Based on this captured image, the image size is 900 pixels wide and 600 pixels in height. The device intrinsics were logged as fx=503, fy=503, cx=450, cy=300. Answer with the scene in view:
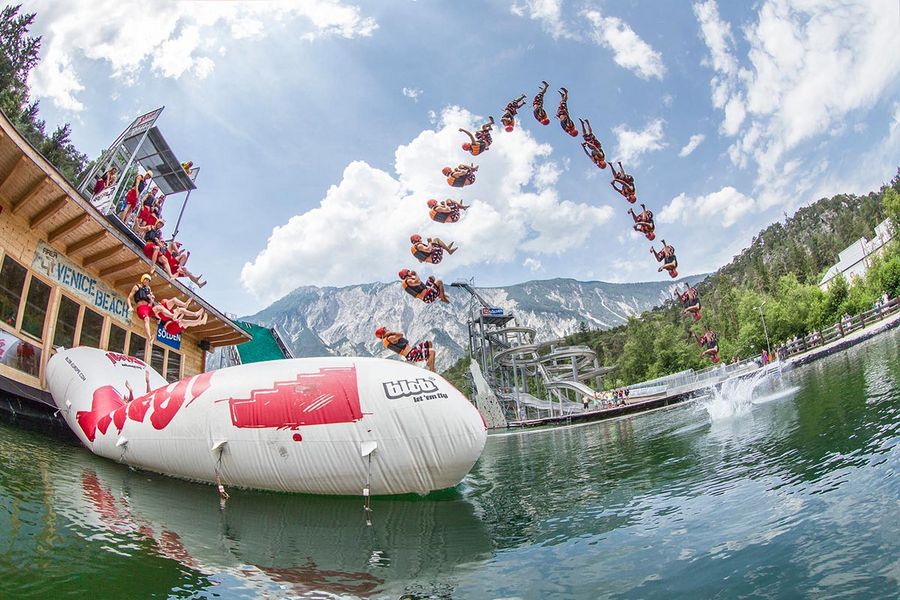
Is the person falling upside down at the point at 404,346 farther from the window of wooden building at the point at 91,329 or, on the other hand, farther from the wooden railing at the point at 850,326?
the wooden railing at the point at 850,326

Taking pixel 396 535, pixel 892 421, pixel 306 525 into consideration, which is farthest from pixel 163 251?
pixel 892 421

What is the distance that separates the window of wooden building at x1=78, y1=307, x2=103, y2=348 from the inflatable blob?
7060mm

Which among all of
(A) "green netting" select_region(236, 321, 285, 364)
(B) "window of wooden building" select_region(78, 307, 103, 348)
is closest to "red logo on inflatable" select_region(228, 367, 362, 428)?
(B) "window of wooden building" select_region(78, 307, 103, 348)

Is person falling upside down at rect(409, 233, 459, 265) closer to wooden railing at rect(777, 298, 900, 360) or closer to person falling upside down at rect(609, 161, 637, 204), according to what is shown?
person falling upside down at rect(609, 161, 637, 204)

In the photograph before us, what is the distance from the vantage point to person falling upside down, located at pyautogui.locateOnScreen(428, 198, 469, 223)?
30531 millimetres

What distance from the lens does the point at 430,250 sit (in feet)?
99.8

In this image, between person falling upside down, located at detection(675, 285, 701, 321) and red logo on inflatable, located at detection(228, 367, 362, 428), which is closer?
red logo on inflatable, located at detection(228, 367, 362, 428)

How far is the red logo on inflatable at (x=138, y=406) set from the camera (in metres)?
11.7

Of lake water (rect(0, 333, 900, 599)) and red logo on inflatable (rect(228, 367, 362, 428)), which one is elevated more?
red logo on inflatable (rect(228, 367, 362, 428))

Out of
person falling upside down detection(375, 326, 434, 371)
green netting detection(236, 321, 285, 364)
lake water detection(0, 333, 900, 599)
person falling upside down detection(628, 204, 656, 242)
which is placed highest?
person falling upside down detection(628, 204, 656, 242)

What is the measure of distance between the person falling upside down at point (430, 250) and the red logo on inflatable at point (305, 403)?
65.9 feet

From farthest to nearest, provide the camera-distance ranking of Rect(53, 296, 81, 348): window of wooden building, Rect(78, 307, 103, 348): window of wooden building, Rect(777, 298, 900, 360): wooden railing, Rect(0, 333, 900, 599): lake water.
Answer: Rect(777, 298, 900, 360): wooden railing
Rect(78, 307, 103, 348): window of wooden building
Rect(53, 296, 81, 348): window of wooden building
Rect(0, 333, 900, 599): lake water

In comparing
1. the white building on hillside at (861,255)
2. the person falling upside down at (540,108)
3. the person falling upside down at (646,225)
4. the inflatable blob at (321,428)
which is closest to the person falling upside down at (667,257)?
the person falling upside down at (646,225)

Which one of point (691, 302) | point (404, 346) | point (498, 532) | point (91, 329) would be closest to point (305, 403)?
point (498, 532)
